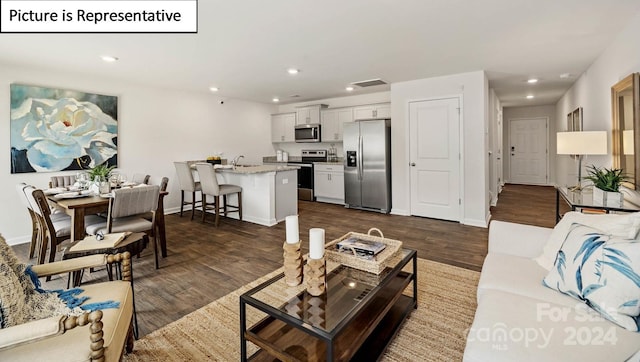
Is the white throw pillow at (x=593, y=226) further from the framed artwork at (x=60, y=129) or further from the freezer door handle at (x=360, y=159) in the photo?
the framed artwork at (x=60, y=129)

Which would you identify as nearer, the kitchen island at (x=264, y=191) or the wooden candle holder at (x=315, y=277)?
the wooden candle holder at (x=315, y=277)

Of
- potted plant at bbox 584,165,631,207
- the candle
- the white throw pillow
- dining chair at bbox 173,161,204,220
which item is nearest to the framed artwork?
dining chair at bbox 173,161,204,220

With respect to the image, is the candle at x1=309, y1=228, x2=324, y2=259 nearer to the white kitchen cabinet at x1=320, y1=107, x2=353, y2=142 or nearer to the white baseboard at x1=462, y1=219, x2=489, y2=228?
the white baseboard at x1=462, y1=219, x2=489, y2=228

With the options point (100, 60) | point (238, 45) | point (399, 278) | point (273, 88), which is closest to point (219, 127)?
point (273, 88)

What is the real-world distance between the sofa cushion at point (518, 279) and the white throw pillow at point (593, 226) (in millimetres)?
86

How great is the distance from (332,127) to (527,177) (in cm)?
648

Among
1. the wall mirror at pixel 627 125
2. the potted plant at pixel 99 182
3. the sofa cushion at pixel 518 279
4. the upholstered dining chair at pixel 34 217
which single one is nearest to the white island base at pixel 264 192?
the potted plant at pixel 99 182

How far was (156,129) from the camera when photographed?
5.41 m

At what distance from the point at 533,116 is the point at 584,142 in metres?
6.66

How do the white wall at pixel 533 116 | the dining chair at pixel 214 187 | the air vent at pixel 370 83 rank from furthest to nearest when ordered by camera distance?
the white wall at pixel 533 116
the air vent at pixel 370 83
the dining chair at pixel 214 187

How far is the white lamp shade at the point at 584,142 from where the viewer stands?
3.21m

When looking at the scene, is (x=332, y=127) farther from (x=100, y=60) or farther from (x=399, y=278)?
(x=399, y=278)

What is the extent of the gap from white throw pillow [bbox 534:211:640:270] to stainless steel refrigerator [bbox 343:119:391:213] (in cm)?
360

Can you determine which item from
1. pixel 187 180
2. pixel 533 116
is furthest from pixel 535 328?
pixel 533 116
